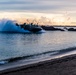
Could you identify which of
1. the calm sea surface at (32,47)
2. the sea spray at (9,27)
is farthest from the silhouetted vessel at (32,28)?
the calm sea surface at (32,47)

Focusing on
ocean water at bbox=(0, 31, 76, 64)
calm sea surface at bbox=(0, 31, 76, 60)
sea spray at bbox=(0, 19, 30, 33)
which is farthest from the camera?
sea spray at bbox=(0, 19, 30, 33)

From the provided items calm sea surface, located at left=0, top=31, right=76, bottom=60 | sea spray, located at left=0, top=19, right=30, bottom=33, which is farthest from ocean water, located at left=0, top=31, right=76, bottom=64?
sea spray, located at left=0, top=19, right=30, bottom=33

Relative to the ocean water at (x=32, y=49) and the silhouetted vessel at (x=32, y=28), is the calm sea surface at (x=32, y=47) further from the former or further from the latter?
the silhouetted vessel at (x=32, y=28)

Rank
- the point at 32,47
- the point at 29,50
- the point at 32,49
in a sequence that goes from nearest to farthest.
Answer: the point at 29,50, the point at 32,49, the point at 32,47

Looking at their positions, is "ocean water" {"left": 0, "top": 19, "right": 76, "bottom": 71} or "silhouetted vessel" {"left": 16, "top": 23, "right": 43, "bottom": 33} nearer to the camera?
"ocean water" {"left": 0, "top": 19, "right": 76, "bottom": 71}

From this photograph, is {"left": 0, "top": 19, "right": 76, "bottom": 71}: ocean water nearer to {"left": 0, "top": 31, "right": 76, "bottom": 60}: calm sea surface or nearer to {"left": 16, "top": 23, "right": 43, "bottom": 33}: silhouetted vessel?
{"left": 0, "top": 31, "right": 76, "bottom": 60}: calm sea surface

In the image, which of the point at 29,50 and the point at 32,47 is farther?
the point at 32,47

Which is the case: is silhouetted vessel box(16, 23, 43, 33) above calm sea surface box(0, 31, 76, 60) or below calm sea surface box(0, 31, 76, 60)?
below

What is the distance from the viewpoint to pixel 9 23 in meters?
121

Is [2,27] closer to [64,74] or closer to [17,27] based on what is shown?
[17,27]

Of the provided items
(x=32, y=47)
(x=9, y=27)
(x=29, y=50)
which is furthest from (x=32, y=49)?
(x=9, y=27)

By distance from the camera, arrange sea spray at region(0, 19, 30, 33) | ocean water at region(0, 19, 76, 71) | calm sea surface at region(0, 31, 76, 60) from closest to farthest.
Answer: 1. ocean water at region(0, 19, 76, 71)
2. calm sea surface at region(0, 31, 76, 60)
3. sea spray at region(0, 19, 30, 33)

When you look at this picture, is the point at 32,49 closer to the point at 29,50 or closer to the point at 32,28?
the point at 29,50

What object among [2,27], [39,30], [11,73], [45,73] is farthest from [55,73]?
[39,30]
